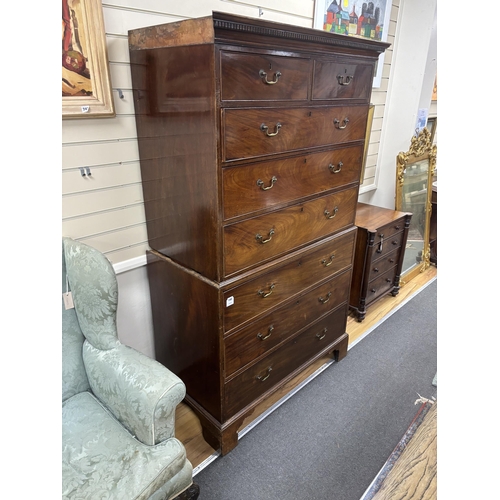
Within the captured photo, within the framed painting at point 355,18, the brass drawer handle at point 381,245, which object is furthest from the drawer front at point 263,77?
the brass drawer handle at point 381,245

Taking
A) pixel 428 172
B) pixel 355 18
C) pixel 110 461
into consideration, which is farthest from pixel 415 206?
pixel 110 461

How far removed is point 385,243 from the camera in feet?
9.10

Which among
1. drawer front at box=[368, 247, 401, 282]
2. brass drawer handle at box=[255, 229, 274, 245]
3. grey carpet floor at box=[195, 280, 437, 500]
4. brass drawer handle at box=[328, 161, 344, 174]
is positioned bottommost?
grey carpet floor at box=[195, 280, 437, 500]

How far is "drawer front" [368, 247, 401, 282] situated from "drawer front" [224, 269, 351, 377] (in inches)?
24.7

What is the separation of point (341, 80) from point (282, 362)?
1.39 metres

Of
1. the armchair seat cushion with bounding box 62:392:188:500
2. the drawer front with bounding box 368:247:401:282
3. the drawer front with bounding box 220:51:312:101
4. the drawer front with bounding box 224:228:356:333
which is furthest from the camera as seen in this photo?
the drawer front with bounding box 368:247:401:282

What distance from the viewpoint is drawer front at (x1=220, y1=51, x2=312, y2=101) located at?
47.8 inches

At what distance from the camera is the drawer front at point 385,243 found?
2.67 metres

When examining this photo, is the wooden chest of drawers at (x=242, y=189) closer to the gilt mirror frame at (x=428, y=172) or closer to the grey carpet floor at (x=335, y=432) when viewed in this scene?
the grey carpet floor at (x=335, y=432)

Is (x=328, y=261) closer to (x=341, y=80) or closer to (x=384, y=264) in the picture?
(x=341, y=80)

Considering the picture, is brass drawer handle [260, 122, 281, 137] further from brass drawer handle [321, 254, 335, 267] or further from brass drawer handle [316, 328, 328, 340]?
brass drawer handle [316, 328, 328, 340]

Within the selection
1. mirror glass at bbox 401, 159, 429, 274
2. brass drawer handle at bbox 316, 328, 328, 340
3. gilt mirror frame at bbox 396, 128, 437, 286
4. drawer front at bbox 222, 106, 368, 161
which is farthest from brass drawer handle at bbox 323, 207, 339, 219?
mirror glass at bbox 401, 159, 429, 274
